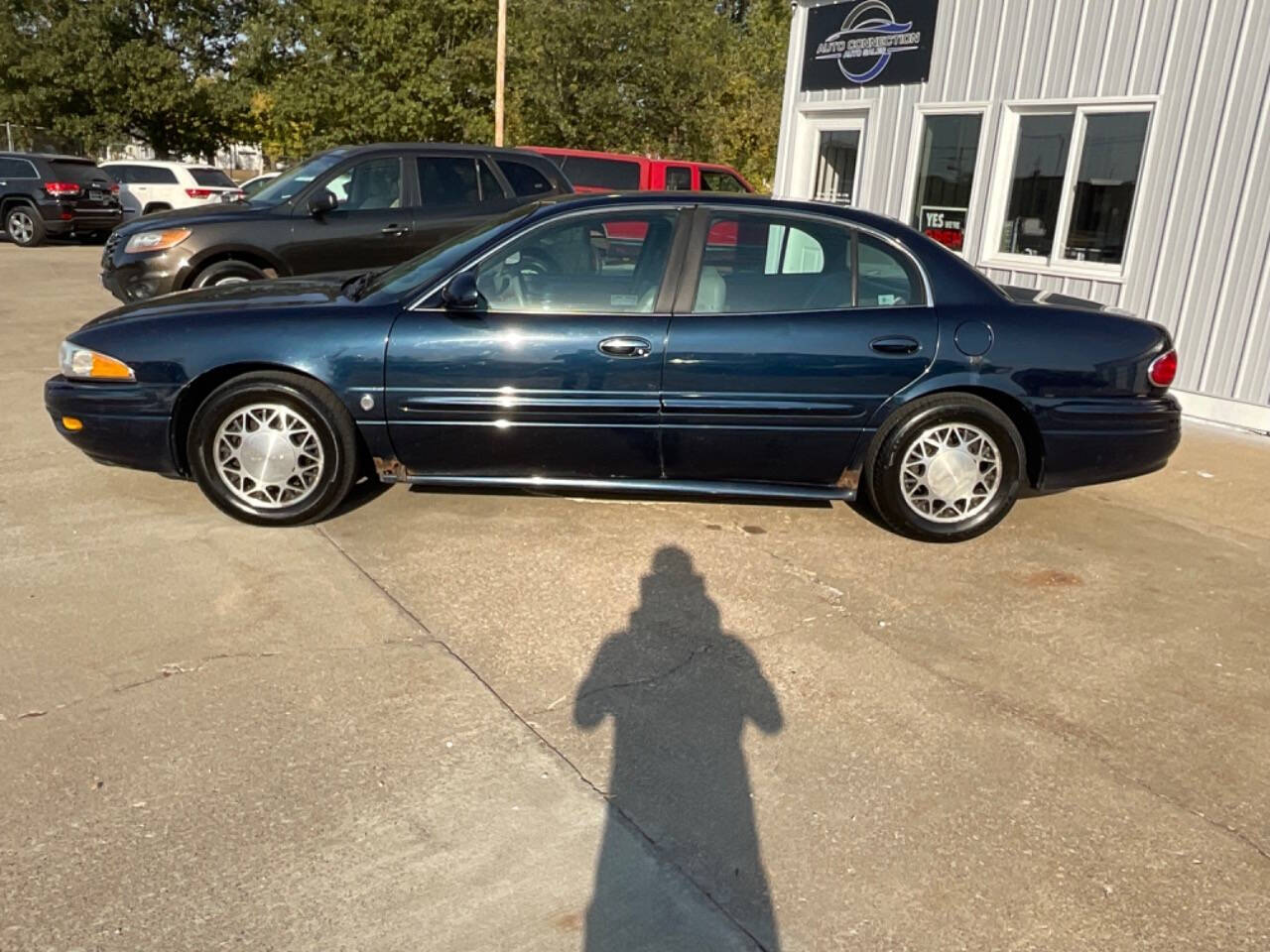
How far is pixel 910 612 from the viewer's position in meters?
4.12

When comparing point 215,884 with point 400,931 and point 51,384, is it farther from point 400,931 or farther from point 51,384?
point 51,384

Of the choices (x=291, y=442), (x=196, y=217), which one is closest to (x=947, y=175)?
(x=196, y=217)

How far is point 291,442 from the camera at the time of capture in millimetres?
4527

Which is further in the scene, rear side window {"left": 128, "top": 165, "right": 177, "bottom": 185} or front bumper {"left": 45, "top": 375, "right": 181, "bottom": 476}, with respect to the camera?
rear side window {"left": 128, "top": 165, "right": 177, "bottom": 185}

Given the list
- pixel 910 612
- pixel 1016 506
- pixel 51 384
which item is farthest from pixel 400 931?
pixel 1016 506

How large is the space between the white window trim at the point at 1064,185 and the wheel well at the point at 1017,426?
13.5ft

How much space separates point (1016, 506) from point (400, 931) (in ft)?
14.0

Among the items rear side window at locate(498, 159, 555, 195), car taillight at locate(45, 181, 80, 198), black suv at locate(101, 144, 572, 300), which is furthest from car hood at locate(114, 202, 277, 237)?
car taillight at locate(45, 181, 80, 198)

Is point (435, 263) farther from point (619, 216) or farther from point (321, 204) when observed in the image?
point (321, 204)

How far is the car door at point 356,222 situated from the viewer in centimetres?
855

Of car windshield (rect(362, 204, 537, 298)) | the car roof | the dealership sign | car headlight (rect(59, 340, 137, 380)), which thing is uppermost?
the dealership sign

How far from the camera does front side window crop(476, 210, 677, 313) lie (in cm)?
454

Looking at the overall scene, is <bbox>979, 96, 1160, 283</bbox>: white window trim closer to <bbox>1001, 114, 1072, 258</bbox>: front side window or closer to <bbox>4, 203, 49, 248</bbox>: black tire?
<bbox>1001, 114, 1072, 258</bbox>: front side window

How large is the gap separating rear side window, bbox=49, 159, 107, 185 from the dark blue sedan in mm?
16010
